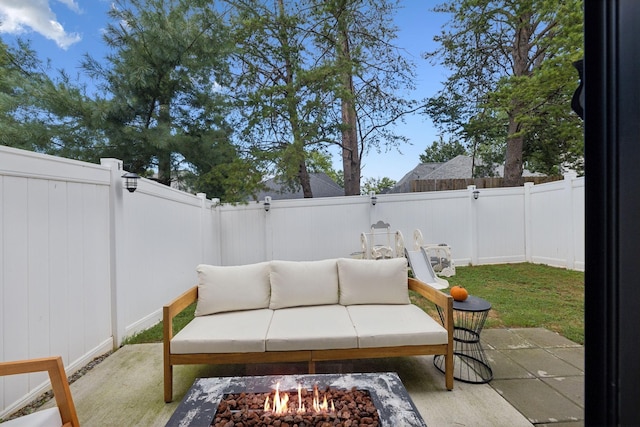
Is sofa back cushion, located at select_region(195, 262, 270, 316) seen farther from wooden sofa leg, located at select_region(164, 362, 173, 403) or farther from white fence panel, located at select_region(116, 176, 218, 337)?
white fence panel, located at select_region(116, 176, 218, 337)

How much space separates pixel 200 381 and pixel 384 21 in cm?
928

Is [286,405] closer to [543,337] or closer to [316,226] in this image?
[543,337]

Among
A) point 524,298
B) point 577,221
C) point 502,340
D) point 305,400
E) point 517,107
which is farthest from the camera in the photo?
point 517,107

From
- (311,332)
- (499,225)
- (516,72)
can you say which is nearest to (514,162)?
(516,72)

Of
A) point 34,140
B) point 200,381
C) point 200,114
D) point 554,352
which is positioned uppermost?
point 200,114

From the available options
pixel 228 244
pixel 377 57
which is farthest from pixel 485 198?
pixel 228 244

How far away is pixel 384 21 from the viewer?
8.32m

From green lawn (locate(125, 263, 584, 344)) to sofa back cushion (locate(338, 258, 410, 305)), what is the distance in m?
1.46

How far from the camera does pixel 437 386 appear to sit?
2.41m

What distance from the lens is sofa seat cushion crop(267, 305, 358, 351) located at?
2.31 m

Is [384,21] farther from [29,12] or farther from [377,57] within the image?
[29,12]

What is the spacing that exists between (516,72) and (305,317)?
31.6 ft

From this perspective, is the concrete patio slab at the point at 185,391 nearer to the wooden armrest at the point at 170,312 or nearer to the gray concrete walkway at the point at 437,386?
the gray concrete walkway at the point at 437,386

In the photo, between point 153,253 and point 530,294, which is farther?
point 530,294
